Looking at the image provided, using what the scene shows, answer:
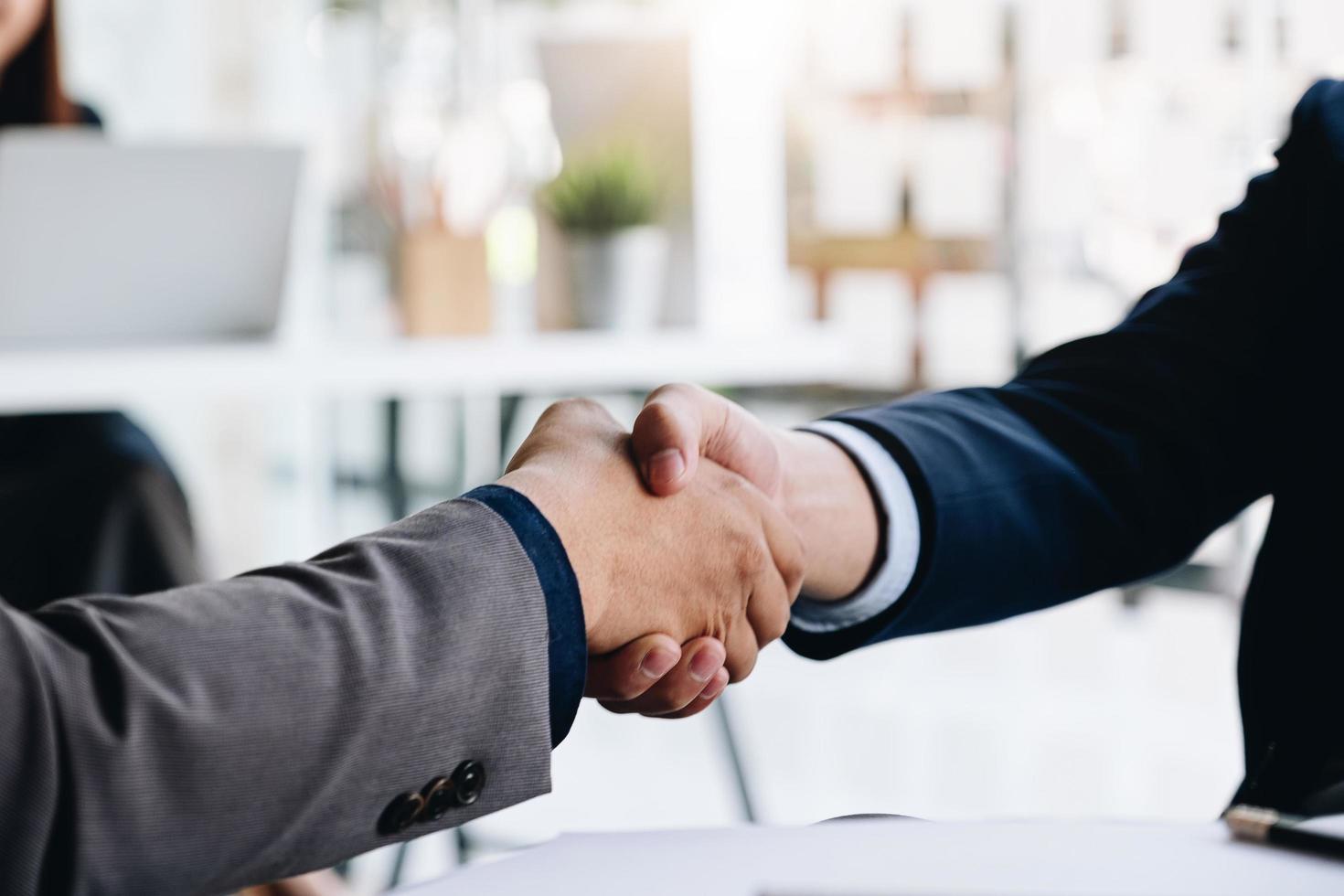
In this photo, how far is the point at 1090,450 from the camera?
1011mm

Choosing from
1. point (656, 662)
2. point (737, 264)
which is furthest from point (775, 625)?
point (737, 264)

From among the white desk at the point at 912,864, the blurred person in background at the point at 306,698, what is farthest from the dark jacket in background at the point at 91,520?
the white desk at the point at 912,864

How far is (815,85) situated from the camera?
3186mm

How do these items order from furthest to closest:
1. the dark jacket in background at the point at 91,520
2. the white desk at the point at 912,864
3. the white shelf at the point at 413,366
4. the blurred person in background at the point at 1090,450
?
1. the dark jacket in background at the point at 91,520
2. the white shelf at the point at 413,366
3. the blurred person in background at the point at 1090,450
4. the white desk at the point at 912,864

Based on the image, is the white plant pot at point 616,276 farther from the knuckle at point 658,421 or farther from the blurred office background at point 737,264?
the knuckle at point 658,421

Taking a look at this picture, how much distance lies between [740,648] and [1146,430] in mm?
363

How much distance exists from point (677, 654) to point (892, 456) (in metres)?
0.27

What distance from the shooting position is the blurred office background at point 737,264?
6.51ft

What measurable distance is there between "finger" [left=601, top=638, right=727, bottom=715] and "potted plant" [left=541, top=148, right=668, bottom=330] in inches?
46.1

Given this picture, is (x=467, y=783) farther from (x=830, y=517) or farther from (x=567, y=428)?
(x=830, y=517)

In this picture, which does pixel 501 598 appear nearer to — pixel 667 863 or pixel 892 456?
pixel 667 863

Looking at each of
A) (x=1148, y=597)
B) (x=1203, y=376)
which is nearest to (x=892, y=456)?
(x=1203, y=376)

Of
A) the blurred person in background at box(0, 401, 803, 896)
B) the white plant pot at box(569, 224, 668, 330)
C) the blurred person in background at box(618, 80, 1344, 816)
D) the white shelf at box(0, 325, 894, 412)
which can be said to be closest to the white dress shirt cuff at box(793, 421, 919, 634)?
the blurred person in background at box(618, 80, 1344, 816)

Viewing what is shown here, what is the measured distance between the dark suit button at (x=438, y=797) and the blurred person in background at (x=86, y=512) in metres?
1.22
